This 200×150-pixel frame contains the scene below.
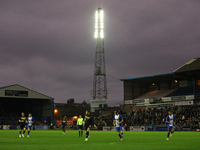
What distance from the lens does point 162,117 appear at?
5828 cm

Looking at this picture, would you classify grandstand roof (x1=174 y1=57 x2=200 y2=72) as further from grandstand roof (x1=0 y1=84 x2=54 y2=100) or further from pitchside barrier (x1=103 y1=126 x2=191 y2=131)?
grandstand roof (x1=0 y1=84 x2=54 y2=100)

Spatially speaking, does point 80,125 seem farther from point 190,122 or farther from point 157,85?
point 157,85

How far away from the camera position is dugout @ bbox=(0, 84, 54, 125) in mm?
68312

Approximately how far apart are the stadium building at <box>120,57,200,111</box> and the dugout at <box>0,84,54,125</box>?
20.2 metres

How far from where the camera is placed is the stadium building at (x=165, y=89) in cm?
6180

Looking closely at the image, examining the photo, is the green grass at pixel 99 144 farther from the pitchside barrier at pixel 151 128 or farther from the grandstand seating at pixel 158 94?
the grandstand seating at pixel 158 94

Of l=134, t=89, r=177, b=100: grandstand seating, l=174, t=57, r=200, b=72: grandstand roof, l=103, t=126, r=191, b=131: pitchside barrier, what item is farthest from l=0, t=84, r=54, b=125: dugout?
l=174, t=57, r=200, b=72: grandstand roof

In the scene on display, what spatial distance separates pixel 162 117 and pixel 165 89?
18.9m

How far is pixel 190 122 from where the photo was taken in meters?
50.3

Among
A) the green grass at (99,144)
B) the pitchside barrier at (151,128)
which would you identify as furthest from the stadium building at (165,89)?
the green grass at (99,144)

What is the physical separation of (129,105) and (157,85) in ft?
33.5

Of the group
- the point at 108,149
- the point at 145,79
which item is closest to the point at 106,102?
the point at 145,79

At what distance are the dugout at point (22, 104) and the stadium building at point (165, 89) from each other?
20.2 meters

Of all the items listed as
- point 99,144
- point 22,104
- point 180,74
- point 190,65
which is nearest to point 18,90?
point 22,104
